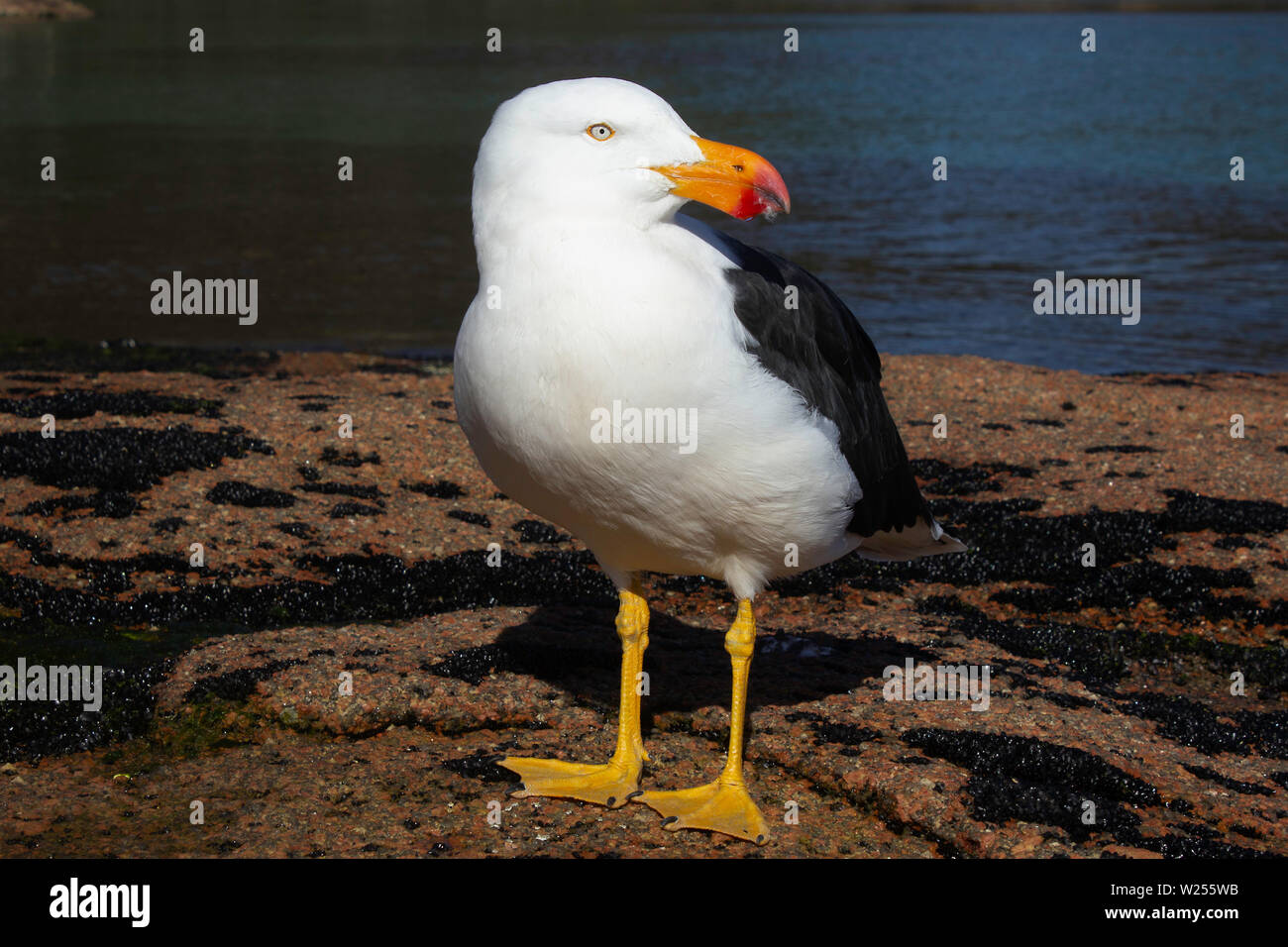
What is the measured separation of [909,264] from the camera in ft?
109

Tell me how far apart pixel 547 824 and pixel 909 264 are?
2851 centimetres

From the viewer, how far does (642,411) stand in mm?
5969

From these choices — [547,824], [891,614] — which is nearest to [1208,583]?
[891,614]

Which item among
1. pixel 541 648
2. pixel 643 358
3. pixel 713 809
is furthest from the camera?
pixel 541 648

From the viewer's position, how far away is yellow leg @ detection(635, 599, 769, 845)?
6891mm

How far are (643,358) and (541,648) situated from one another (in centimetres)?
364

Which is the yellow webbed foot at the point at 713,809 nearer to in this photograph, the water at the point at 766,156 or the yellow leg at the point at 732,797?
the yellow leg at the point at 732,797

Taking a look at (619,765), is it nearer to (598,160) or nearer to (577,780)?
(577,780)

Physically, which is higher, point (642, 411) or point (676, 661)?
point (642, 411)

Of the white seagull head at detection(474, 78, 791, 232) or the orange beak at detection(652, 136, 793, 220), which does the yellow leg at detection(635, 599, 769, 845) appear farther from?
the white seagull head at detection(474, 78, 791, 232)

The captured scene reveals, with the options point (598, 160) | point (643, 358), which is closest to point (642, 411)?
point (643, 358)

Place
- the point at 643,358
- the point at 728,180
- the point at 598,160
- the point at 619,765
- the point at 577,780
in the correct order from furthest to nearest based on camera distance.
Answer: the point at 619,765 < the point at 577,780 < the point at 728,180 < the point at 598,160 < the point at 643,358

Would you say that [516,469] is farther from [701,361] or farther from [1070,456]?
[1070,456]

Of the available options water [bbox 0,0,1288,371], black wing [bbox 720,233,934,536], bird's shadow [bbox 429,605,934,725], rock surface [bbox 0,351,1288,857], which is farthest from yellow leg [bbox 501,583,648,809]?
water [bbox 0,0,1288,371]
